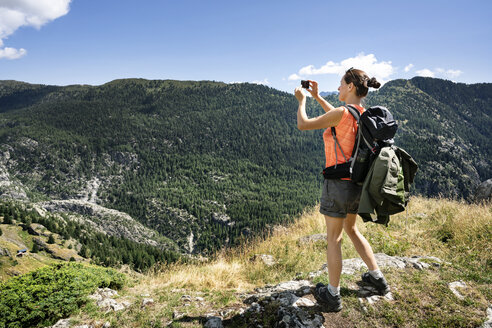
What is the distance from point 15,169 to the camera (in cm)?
19950

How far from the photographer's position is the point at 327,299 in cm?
300

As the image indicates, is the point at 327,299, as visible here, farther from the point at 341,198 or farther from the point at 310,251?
the point at 310,251

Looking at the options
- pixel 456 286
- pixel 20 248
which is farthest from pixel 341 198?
pixel 20 248

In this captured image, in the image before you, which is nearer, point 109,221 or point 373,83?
point 373,83

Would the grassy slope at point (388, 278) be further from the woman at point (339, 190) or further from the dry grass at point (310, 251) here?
the woman at point (339, 190)

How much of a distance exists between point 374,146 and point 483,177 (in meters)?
229

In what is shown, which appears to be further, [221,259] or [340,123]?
[221,259]

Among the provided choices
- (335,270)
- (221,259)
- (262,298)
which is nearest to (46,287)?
(262,298)

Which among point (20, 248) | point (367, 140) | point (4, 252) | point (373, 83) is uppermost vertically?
point (373, 83)

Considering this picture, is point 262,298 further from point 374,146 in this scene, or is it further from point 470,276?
point 470,276

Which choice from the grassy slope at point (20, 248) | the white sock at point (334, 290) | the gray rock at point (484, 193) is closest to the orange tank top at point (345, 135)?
the white sock at point (334, 290)

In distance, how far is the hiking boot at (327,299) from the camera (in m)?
2.94

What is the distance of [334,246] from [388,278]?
132cm

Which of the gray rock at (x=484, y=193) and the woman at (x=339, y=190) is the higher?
the woman at (x=339, y=190)
